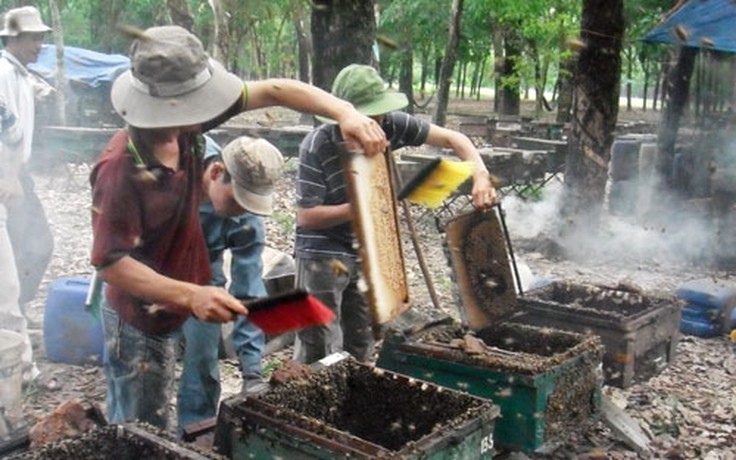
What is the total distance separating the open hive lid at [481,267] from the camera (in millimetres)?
4992

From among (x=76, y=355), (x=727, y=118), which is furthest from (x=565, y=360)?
(x=727, y=118)

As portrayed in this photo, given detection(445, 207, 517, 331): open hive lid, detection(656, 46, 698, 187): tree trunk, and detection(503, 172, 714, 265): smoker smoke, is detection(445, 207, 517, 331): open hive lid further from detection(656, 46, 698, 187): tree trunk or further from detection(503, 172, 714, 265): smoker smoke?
detection(656, 46, 698, 187): tree trunk

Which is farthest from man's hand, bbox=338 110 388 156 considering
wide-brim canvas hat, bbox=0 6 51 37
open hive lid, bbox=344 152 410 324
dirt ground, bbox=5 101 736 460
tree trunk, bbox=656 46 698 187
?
tree trunk, bbox=656 46 698 187

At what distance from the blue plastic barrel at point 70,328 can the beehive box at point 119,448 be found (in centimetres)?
330

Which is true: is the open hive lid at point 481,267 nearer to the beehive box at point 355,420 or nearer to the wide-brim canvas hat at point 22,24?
the beehive box at point 355,420

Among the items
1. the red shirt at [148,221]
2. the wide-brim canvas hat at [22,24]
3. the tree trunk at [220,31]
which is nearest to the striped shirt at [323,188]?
the red shirt at [148,221]

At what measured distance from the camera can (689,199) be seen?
11.5 meters

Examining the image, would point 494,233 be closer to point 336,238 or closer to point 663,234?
point 336,238

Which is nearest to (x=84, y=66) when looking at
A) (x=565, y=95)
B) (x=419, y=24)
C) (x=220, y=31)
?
(x=220, y=31)

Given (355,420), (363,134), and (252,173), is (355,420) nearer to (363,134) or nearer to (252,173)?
(252,173)

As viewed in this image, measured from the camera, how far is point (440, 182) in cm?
452

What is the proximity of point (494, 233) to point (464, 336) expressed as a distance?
752 mm

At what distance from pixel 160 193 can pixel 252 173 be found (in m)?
0.75

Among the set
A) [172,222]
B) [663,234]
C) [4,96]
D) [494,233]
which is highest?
[4,96]
